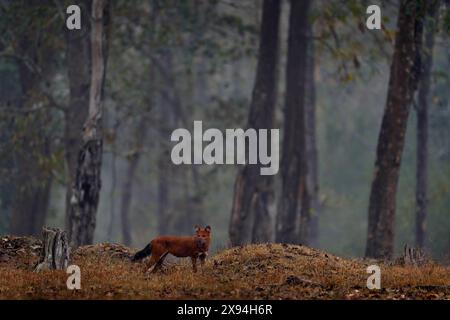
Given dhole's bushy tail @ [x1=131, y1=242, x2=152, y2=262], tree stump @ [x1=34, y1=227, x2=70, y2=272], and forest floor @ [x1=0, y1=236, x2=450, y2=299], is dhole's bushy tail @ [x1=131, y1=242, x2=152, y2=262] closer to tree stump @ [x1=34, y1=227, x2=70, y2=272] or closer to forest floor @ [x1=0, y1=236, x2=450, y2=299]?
forest floor @ [x1=0, y1=236, x2=450, y2=299]

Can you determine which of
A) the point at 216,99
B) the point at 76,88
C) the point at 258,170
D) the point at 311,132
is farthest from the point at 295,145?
the point at 216,99

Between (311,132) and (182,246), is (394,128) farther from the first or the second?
(311,132)

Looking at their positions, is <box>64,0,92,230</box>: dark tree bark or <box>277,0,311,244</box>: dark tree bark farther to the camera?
<box>277,0,311,244</box>: dark tree bark

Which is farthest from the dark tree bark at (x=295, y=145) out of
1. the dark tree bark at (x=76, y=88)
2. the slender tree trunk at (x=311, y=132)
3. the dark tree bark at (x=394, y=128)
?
the dark tree bark at (x=76, y=88)

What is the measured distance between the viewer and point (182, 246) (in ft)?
56.2

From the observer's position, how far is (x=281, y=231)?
1314 inches

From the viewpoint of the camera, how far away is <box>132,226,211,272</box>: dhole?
1704cm

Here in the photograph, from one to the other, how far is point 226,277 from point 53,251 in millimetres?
3425

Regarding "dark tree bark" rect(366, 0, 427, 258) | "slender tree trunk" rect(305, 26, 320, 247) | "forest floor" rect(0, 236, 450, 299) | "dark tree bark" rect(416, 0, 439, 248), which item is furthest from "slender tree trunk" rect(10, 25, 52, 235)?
"forest floor" rect(0, 236, 450, 299)

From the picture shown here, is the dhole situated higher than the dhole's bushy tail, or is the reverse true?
the dhole

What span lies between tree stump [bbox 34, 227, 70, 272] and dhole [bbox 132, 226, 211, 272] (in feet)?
5.69

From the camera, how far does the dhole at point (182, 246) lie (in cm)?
1704

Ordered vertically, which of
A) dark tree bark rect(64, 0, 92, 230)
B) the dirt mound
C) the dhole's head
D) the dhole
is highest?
dark tree bark rect(64, 0, 92, 230)
